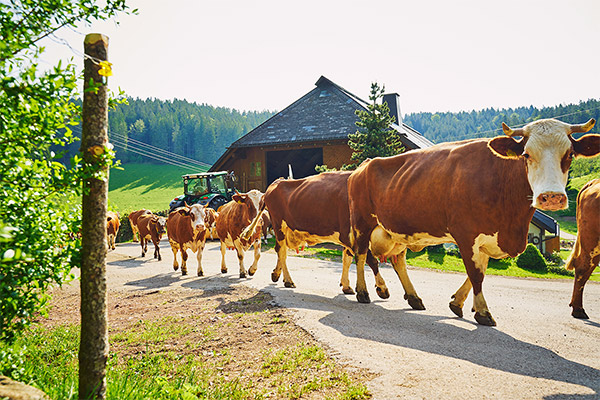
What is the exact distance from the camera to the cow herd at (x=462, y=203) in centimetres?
487

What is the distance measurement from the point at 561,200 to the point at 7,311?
5299 millimetres

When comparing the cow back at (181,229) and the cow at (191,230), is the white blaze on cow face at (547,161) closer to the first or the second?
the cow at (191,230)

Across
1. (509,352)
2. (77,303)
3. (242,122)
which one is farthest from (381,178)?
(242,122)

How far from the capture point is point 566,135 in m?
4.83

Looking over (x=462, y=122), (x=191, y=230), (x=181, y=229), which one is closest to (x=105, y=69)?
(x=191, y=230)

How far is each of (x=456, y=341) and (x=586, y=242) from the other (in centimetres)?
293

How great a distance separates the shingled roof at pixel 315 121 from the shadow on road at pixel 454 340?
18346 mm

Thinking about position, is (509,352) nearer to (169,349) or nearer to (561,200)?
(561,200)

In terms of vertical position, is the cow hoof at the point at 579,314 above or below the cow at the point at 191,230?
below

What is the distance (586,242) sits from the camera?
618 centimetres

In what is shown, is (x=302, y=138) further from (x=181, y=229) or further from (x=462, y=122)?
(x=462, y=122)

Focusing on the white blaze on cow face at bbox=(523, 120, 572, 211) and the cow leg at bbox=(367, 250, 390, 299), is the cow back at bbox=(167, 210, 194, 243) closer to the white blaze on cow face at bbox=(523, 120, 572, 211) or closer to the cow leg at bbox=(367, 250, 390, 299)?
the cow leg at bbox=(367, 250, 390, 299)

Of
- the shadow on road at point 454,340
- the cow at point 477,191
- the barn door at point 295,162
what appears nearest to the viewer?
the shadow on road at point 454,340

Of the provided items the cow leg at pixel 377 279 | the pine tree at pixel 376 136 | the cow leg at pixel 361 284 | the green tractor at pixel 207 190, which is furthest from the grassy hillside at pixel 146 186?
the cow leg at pixel 361 284
